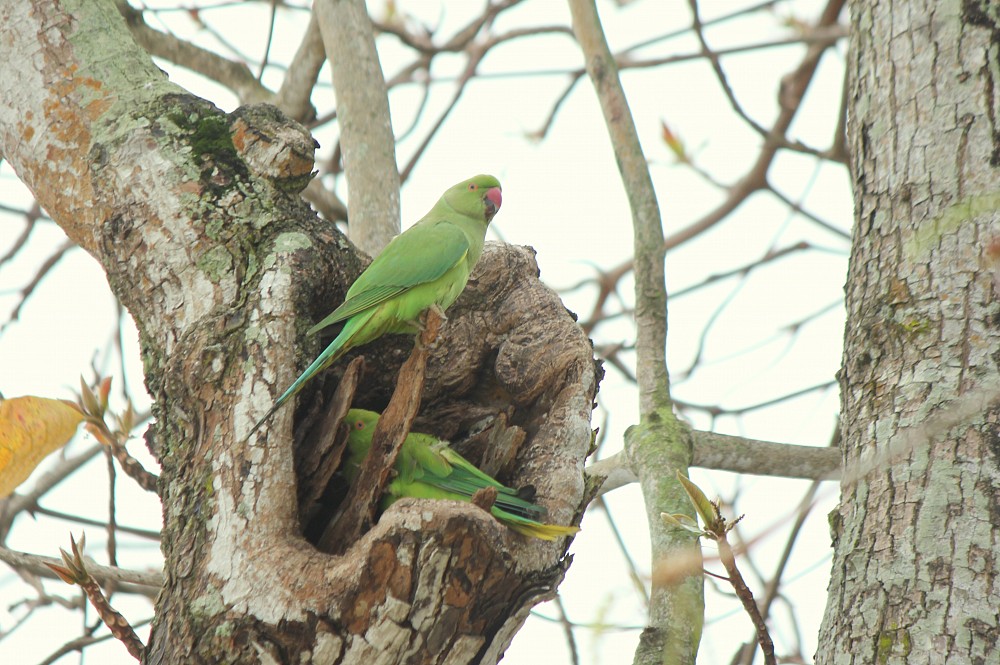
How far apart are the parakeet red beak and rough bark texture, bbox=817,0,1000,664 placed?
1528 mm

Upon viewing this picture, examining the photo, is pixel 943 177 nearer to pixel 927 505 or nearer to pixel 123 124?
pixel 927 505

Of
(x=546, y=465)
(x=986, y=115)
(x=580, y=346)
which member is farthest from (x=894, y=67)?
(x=546, y=465)

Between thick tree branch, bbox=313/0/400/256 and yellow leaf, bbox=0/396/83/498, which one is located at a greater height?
thick tree branch, bbox=313/0/400/256

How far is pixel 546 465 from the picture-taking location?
8.54 ft

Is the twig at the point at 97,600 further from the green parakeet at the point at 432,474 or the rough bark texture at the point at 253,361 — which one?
the green parakeet at the point at 432,474

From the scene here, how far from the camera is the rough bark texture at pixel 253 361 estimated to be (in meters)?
2.04

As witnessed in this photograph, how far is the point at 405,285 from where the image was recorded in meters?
2.93

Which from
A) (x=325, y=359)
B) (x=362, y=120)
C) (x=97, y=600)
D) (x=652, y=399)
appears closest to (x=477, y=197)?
(x=362, y=120)

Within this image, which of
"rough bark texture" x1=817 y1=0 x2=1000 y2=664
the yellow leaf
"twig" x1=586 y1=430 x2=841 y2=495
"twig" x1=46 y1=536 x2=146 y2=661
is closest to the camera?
"rough bark texture" x1=817 y1=0 x2=1000 y2=664

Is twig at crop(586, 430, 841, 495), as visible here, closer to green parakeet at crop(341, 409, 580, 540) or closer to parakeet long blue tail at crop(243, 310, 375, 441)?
green parakeet at crop(341, 409, 580, 540)

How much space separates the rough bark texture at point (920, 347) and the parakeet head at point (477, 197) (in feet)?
5.05

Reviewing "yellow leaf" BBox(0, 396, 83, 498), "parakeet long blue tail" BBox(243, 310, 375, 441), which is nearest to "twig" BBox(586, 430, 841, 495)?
"parakeet long blue tail" BBox(243, 310, 375, 441)

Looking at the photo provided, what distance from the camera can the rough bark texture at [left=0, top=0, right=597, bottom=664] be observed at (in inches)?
80.1

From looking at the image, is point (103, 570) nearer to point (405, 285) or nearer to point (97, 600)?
point (97, 600)
